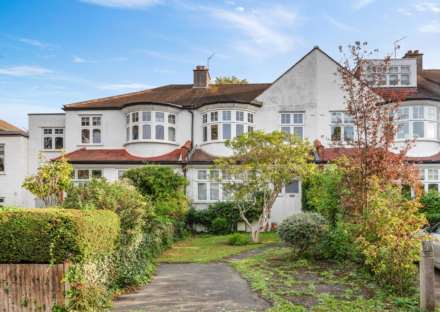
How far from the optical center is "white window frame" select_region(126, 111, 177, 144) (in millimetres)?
24516

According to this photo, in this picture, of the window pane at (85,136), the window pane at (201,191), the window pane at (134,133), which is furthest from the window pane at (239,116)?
the window pane at (85,136)

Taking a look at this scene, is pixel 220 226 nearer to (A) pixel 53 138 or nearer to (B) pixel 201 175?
(B) pixel 201 175

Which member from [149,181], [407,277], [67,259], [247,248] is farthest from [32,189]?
[407,277]

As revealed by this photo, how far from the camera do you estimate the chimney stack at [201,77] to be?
28.5 metres

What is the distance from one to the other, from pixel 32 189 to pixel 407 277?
13.7 m

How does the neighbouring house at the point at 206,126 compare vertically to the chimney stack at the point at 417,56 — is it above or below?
below

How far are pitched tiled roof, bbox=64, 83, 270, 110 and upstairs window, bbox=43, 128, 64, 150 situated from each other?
6.05ft

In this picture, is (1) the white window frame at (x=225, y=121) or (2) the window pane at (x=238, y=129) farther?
(2) the window pane at (x=238, y=129)

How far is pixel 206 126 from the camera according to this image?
24906 mm

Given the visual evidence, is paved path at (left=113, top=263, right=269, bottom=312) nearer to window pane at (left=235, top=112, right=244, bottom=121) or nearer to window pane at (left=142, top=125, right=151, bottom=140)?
window pane at (left=235, top=112, right=244, bottom=121)

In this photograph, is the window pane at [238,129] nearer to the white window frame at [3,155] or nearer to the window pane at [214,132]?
the window pane at [214,132]

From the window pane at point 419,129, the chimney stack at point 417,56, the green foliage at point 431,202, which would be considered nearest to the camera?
the green foliage at point 431,202

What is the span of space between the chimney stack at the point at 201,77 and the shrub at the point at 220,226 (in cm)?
1113

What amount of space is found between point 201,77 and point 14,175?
14.3m
